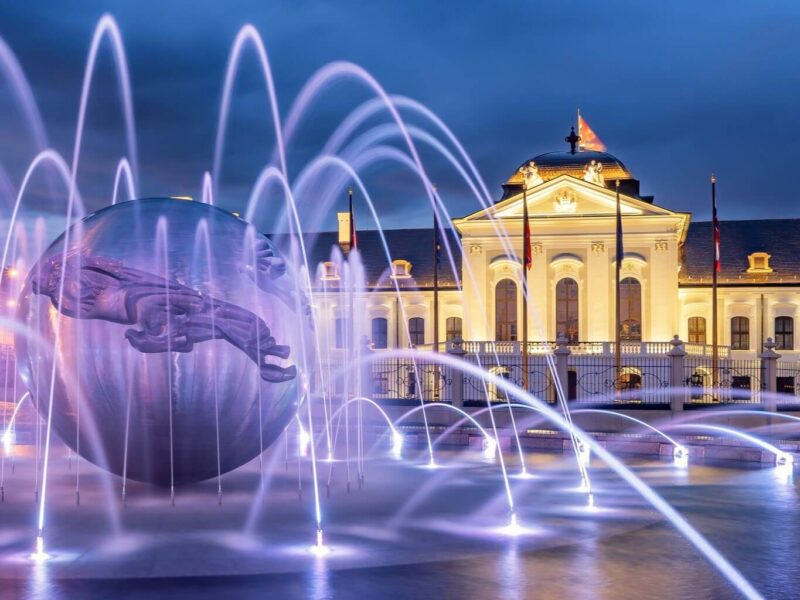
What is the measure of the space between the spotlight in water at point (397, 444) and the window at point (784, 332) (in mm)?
35088

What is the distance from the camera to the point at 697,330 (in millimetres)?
53969

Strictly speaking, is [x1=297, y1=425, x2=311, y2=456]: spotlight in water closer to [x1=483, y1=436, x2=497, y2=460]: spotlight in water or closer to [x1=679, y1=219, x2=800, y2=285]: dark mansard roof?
[x1=483, y1=436, x2=497, y2=460]: spotlight in water

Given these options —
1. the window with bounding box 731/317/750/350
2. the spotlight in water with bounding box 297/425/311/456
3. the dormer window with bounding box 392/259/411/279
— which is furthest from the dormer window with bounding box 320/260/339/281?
the spotlight in water with bounding box 297/425/311/456

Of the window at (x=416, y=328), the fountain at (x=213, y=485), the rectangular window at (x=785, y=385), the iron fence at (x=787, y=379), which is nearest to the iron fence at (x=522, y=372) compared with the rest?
the window at (x=416, y=328)

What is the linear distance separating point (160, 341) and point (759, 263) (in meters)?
48.0

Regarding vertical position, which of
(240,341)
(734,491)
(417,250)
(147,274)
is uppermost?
(417,250)

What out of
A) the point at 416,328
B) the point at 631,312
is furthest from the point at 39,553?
the point at 416,328

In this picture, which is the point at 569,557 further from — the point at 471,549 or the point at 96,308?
the point at 96,308

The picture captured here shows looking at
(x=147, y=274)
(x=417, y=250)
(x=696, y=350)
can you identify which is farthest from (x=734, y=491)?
(x=417, y=250)

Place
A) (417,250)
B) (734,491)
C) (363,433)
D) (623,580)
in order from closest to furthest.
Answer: (623,580) < (734,491) < (363,433) < (417,250)

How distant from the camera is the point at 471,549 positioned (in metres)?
10.8

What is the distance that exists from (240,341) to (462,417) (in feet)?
57.4

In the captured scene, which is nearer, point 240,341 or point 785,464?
point 240,341

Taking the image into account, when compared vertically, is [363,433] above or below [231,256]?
below
